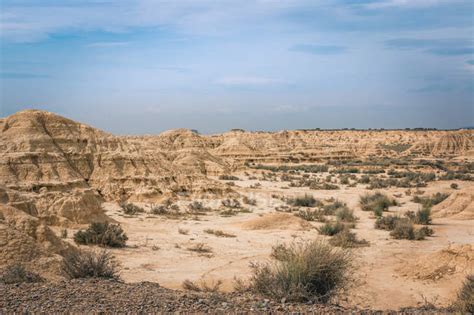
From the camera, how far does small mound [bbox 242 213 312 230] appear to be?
16719 mm

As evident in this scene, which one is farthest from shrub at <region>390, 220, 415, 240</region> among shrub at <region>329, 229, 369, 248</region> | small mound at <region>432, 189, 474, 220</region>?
small mound at <region>432, 189, 474, 220</region>

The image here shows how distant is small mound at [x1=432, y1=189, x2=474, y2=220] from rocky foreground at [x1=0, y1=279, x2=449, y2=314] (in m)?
14.5

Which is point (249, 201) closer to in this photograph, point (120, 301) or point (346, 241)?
point (346, 241)

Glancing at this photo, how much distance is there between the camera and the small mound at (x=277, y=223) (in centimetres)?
1672

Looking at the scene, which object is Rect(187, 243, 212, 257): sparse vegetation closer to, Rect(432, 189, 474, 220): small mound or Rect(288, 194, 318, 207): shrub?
Rect(432, 189, 474, 220): small mound

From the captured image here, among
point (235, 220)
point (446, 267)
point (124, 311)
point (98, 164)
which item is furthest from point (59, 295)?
point (98, 164)

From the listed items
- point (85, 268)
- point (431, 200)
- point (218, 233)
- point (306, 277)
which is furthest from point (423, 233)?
point (85, 268)

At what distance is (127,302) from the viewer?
20.2 feet

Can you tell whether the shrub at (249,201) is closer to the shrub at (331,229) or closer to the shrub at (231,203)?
the shrub at (231,203)

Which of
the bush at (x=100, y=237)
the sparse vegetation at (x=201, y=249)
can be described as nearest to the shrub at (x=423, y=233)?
the sparse vegetation at (x=201, y=249)

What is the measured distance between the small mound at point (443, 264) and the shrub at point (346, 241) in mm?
2398

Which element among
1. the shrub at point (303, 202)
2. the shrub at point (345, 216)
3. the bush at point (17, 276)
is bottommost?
the shrub at point (303, 202)

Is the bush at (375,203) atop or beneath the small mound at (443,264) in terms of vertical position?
beneath

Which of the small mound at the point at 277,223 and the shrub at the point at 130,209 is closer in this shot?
the small mound at the point at 277,223
